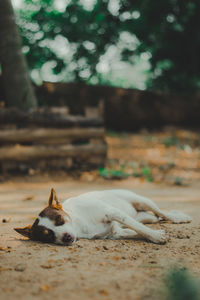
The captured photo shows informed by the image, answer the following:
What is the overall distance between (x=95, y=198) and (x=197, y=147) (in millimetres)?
6667

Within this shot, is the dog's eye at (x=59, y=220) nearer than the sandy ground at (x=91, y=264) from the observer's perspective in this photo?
No

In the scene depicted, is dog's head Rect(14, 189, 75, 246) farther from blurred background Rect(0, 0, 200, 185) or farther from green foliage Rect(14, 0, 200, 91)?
green foliage Rect(14, 0, 200, 91)

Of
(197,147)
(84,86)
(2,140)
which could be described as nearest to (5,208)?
(2,140)

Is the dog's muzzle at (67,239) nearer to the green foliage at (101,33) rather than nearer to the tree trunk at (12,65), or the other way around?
the tree trunk at (12,65)

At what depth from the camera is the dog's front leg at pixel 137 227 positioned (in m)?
2.74

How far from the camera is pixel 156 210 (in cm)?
342

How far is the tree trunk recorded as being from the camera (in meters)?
Answer: 6.49

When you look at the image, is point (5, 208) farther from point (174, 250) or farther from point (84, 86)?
point (84, 86)

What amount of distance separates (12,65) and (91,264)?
17.7 ft

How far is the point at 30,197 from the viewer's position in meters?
4.54

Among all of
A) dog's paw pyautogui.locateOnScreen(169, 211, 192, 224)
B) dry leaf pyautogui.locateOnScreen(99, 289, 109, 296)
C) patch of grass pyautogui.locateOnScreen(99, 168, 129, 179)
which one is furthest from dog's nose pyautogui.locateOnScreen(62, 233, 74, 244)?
patch of grass pyautogui.locateOnScreen(99, 168, 129, 179)

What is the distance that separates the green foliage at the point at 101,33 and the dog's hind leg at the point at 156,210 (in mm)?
7110

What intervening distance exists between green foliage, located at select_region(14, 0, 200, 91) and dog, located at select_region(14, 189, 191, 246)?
718 cm

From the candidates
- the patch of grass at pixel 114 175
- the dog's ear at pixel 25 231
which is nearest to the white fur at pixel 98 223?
the dog's ear at pixel 25 231
